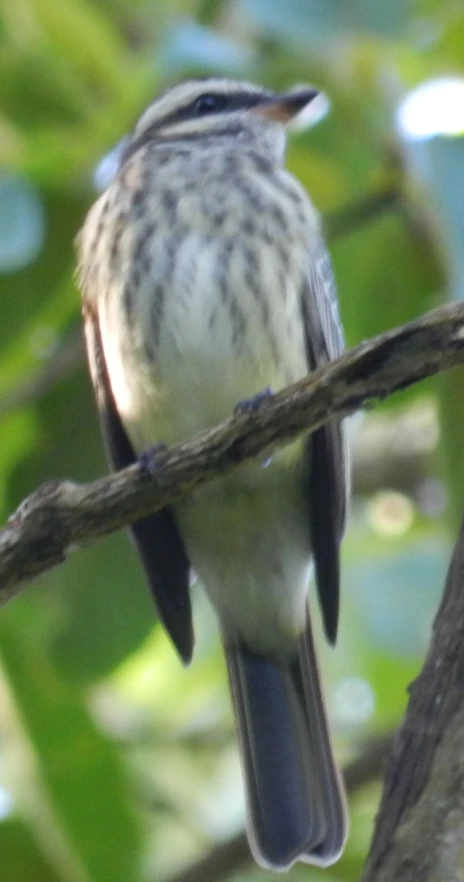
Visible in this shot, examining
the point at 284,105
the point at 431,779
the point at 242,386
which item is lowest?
the point at 431,779

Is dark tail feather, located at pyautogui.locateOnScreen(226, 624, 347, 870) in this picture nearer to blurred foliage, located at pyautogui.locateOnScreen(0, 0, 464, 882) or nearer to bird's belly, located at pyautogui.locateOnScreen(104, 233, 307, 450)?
blurred foliage, located at pyautogui.locateOnScreen(0, 0, 464, 882)

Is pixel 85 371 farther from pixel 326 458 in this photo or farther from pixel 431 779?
pixel 431 779

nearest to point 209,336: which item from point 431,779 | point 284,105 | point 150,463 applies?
point 150,463

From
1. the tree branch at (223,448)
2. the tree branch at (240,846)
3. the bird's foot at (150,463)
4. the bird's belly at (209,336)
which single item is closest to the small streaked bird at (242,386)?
the bird's belly at (209,336)

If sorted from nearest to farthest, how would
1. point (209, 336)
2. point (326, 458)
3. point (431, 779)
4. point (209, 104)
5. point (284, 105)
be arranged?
1. point (431, 779)
2. point (209, 336)
3. point (326, 458)
4. point (284, 105)
5. point (209, 104)

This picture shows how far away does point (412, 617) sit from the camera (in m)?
3.27

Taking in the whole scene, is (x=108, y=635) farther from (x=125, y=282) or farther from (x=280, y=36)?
(x=280, y=36)

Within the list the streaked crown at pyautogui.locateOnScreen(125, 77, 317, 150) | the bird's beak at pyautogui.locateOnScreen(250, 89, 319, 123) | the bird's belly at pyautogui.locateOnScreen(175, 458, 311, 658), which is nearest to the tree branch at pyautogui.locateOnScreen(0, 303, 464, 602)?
the bird's belly at pyautogui.locateOnScreen(175, 458, 311, 658)

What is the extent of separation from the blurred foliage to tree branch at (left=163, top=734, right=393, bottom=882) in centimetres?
10

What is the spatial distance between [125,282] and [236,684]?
0.96 m

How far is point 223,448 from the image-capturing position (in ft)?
Result: 7.98

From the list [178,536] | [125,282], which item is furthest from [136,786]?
[125,282]

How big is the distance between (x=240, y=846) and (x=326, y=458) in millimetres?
931

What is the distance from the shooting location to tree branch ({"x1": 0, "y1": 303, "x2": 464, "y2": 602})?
7.41 feet
